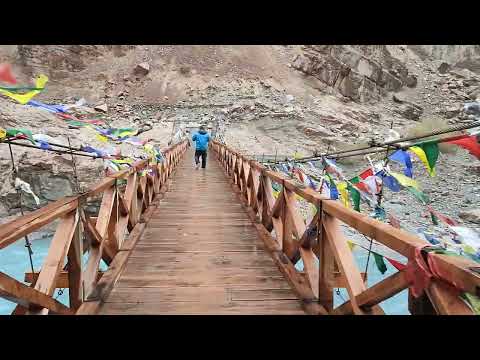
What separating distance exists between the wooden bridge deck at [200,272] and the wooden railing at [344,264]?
154mm

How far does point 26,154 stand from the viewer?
14.1 metres

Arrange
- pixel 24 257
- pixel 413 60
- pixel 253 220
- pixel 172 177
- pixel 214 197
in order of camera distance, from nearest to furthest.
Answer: pixel 253 220 → pixel 214 197 → pixel 172 177 → pixel 24 257 → pixel 413 60

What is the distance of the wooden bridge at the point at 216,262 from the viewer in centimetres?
181

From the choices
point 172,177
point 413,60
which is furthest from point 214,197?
point 413,60

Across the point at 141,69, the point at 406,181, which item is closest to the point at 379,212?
the point at 406,181

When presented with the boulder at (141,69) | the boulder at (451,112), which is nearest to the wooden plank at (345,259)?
the boulder at (451,112)

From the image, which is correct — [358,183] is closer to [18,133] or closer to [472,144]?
[472,144]

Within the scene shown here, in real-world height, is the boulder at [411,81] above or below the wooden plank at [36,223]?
above

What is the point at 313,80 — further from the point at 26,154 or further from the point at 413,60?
the point at 26,154

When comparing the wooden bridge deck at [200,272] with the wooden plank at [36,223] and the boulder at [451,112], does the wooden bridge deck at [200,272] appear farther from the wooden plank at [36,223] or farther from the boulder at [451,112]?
the boulder at [451,112]

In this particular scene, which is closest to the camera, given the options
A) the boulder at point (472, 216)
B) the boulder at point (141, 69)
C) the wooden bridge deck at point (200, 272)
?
the wooden bridge deck at point (200, 272)

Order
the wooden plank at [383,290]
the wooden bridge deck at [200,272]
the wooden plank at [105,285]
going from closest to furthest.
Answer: the wooden plank at [383,290] < the wooden plank at [105,285] < the wooden bridge deck at [200,272]

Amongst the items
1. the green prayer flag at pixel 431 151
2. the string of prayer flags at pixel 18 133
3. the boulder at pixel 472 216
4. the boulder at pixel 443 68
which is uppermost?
the boulder at pixel 443 68

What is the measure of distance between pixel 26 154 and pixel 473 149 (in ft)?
48.9
